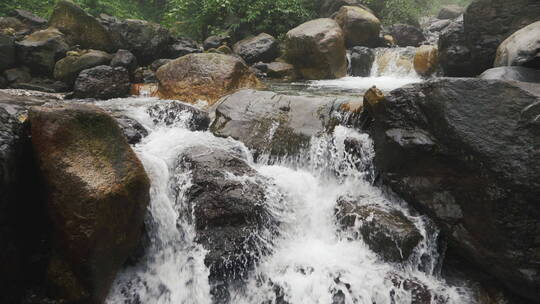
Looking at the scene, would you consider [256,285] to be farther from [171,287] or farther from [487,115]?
[487,115]

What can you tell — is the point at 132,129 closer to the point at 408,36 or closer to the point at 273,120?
the point at 273,120

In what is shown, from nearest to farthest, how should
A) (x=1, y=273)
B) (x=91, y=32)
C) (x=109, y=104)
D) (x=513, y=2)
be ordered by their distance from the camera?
(x=1, y=273), (x=513, y=2), (x=109, y=104), (x=91, y=32)

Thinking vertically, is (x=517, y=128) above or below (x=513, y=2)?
below

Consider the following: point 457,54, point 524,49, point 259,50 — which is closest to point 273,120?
point 524,49

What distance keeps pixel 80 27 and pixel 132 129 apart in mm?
6666

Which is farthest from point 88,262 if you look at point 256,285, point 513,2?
point 513,2

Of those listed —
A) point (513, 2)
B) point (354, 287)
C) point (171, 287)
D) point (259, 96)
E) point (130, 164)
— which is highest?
point (513, 2)

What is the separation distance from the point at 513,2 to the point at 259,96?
5826 mm

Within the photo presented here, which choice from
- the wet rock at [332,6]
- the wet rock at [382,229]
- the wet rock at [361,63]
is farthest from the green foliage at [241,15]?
the wet rock at [382,229]

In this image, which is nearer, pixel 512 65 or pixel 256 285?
pixel 256 285

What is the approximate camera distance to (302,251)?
399 cm

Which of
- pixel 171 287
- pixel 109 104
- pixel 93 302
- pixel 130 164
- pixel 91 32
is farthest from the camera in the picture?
pixel 91 32

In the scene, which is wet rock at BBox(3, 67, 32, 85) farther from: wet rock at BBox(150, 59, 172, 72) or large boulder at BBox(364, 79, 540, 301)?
large boulder at BBox(364, 79, 540, 301)

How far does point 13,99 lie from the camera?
6004mm
